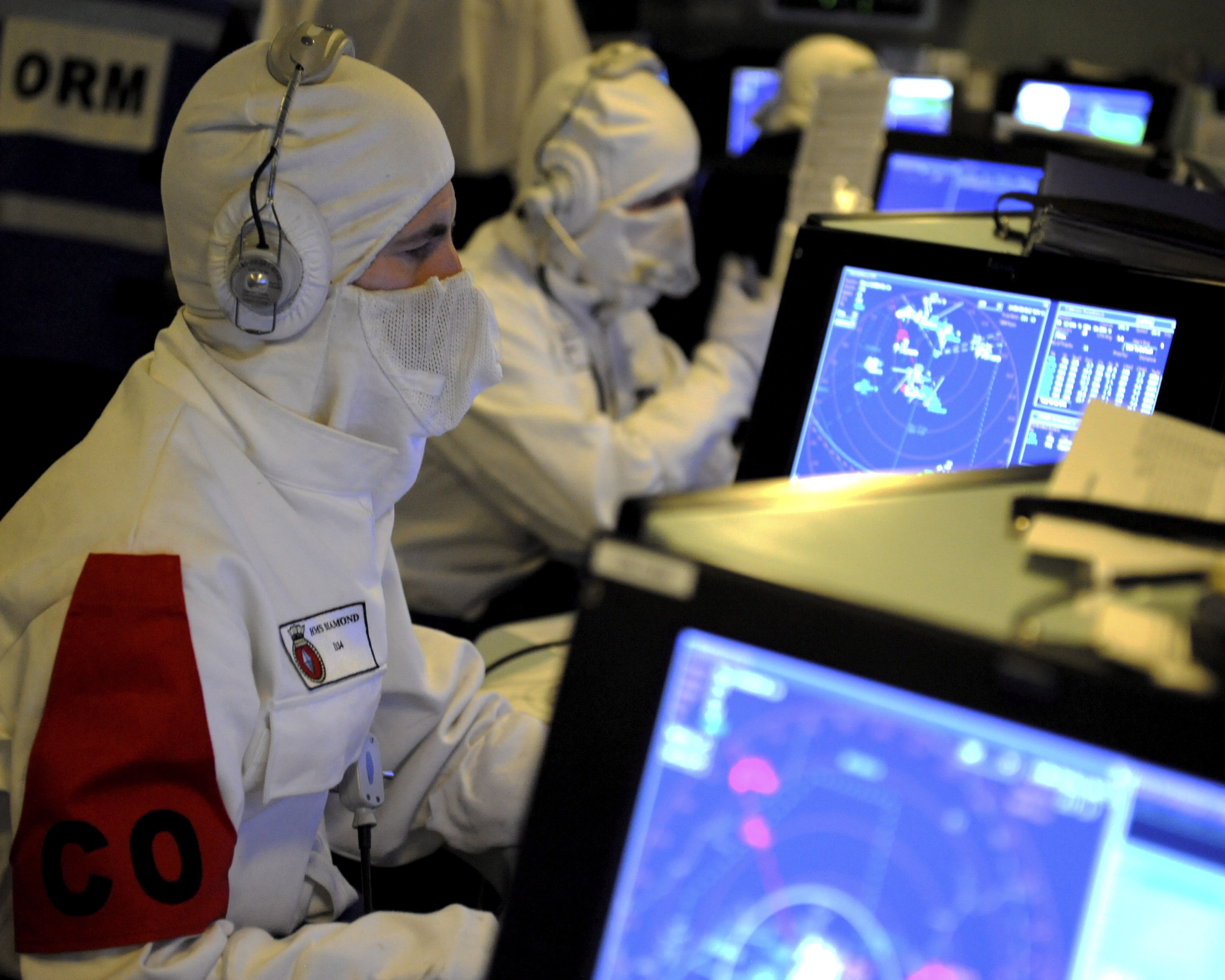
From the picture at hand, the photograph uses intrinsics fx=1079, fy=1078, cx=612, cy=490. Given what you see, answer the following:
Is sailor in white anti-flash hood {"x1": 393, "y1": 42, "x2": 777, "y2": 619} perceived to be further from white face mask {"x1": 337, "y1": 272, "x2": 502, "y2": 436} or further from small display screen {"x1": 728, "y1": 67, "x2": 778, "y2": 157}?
small display screen {"x1": 728, "y1": 67, "x2": 778, "y2": 157}

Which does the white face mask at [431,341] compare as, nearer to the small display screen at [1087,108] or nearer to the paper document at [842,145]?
the paper document at [842,145]

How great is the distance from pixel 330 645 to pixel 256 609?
0.09m

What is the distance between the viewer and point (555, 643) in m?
1.41

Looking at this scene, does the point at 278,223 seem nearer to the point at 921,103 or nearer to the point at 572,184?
the point at 572,184

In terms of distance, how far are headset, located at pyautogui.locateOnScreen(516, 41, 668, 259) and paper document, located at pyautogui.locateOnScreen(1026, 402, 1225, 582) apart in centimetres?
148

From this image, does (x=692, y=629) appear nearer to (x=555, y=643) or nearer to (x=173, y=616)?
(x=173, y=616)

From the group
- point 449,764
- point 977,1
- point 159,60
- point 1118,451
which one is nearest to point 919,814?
point 1118,451

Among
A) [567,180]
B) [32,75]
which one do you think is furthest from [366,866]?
[32,75]

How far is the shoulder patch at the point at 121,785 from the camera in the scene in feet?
2.48

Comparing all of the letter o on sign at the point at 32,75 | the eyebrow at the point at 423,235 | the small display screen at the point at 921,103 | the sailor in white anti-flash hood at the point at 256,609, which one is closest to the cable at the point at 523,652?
the sailor in white anti-flash hood at the point at 256,609

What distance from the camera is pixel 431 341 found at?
1.05 m

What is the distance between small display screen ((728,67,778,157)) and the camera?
5613 millimetres

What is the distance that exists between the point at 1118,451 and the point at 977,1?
6.68 m

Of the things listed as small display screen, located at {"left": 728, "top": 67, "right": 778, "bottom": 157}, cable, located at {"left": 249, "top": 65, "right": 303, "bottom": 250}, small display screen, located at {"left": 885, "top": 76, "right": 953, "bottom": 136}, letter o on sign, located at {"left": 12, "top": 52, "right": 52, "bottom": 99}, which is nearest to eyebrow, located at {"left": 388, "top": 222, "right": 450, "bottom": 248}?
cable, located at {"left": 249, "top": 65, "right": 303, "bottom": 250}
